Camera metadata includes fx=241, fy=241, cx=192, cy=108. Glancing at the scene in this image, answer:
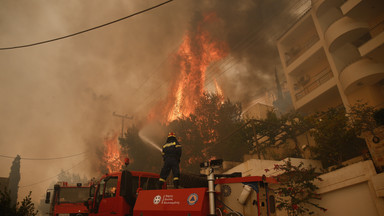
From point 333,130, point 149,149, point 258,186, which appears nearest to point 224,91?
point 149,149

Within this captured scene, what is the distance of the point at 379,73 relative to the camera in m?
15.8

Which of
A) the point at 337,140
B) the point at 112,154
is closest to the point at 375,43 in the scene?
the point at 337,140

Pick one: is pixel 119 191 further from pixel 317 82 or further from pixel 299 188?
pixel 317 82

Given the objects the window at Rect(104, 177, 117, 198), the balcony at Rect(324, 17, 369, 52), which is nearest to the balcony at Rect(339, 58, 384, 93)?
the balcony at Rect(324, 17, 369, 52)

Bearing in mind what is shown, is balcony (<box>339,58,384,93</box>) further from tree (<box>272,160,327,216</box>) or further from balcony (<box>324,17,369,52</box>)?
tree (<box>272,160,327,216</box>)

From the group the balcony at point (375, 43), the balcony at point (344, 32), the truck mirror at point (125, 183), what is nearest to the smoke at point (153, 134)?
the balcony at point (344, 32)

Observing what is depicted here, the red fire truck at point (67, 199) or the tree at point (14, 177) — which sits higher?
the tree at point (14, 177)

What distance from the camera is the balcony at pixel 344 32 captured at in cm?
1742

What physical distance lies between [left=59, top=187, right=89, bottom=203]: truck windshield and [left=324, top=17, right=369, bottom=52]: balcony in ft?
66.3

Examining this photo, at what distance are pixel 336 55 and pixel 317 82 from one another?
2974 millimetres

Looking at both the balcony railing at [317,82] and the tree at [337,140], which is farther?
the balcony railing at [317,82]

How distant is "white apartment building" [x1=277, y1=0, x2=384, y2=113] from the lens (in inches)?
656

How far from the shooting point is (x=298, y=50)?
2445cm

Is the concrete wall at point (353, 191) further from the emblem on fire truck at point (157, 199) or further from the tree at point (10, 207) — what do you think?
the tree at point (10, 207)
